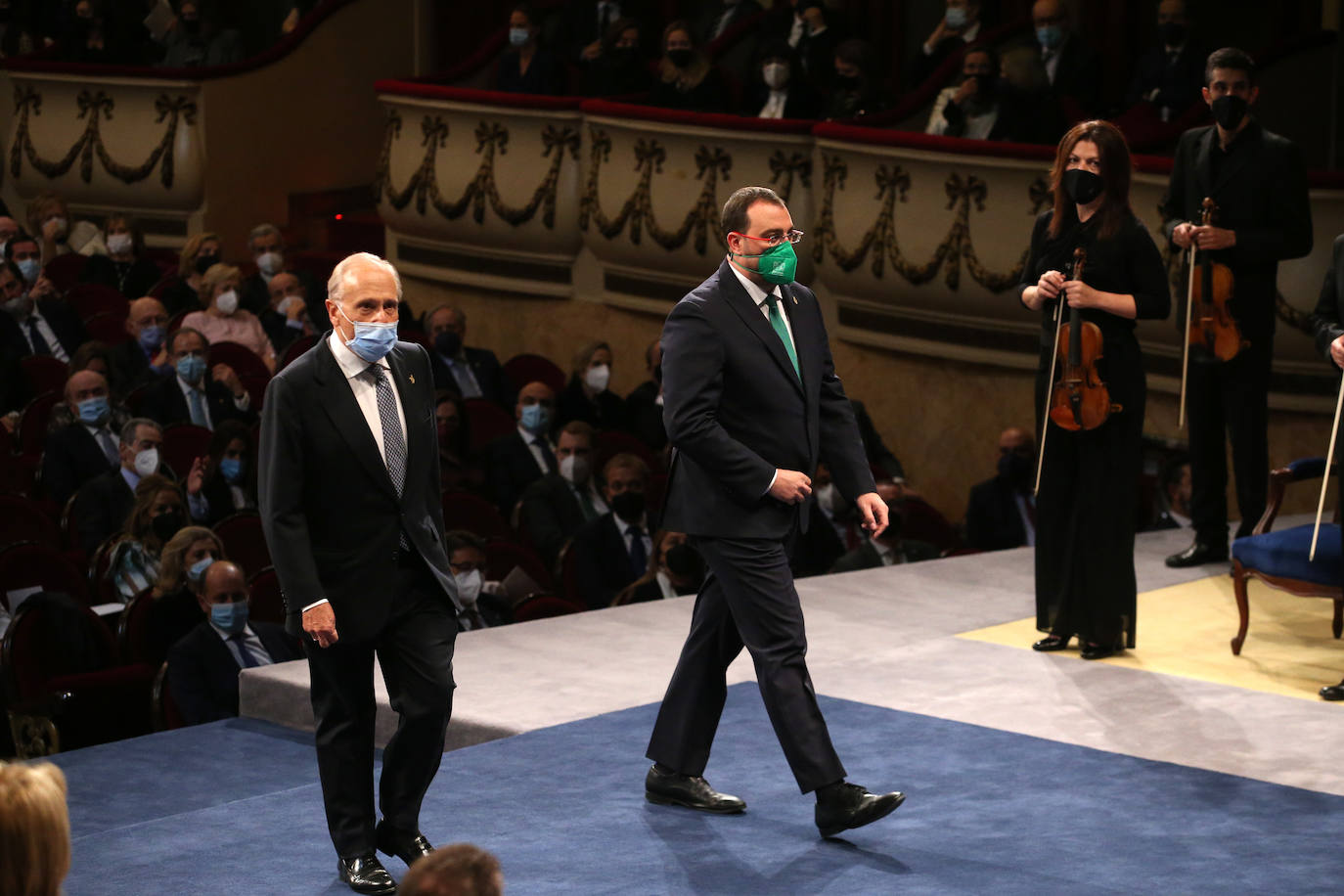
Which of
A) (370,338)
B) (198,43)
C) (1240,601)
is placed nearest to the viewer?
(370,338)

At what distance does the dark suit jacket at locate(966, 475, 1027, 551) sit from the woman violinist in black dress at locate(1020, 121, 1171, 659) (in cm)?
277

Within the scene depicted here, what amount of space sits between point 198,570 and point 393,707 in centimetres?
270

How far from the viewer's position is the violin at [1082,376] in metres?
5.11

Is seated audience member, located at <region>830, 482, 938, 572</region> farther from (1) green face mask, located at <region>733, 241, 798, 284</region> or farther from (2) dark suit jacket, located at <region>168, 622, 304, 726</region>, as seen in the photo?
(1) green face mask, located at <region>733, 241, 798, 284</region>

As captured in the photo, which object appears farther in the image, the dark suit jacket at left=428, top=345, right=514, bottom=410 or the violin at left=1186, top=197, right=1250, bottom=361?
the dark suit jacket at left=428, top=345, right=514, bottom=410

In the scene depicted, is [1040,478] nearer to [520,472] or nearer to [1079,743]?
[1079,743]

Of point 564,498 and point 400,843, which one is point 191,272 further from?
point 400,843

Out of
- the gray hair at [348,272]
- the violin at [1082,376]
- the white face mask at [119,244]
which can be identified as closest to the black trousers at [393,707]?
the gray hair at [348,272]

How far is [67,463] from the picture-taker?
8.01 metres

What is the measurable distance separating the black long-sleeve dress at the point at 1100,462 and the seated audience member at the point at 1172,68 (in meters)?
4.36

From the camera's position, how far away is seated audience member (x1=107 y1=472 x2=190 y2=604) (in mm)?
6688

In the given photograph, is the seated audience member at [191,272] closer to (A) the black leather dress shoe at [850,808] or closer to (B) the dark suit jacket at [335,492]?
(B) the dark suit jacket at [335,492]

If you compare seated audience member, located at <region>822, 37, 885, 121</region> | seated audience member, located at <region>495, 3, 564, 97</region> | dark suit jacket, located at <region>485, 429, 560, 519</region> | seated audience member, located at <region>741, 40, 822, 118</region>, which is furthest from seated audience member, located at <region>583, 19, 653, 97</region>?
dark suit jacket, located at <region>485, 429, 560, 519</region>

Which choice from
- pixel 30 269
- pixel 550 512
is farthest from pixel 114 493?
pixel 30 269
